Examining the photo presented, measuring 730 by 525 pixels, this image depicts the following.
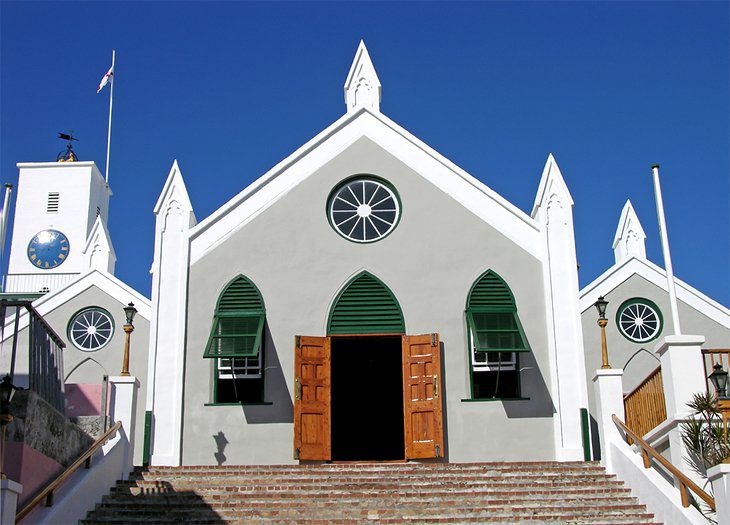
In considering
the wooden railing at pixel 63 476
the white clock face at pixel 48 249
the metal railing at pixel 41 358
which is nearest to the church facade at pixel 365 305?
the wooden railing at pixel 63 476

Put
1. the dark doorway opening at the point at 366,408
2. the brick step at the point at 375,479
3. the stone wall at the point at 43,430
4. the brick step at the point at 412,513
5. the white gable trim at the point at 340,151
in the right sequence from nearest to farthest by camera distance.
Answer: the stone wall at the point at 43,430 → the brick step at the point at 412,513 → the brick step at the point at 375,479 → the white gable trim at the point at 340,151 → the dark doorway opening at the point at 366,408

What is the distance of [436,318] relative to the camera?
20.1 meters

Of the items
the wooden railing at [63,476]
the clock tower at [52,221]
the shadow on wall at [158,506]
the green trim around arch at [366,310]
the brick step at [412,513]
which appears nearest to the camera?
the wooden railing at [63,476]

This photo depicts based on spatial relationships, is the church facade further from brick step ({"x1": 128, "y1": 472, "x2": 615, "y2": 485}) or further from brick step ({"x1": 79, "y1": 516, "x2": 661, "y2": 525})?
brick step ({"x1": 79, "y1": 516, "x2": 661, "y2": 525})

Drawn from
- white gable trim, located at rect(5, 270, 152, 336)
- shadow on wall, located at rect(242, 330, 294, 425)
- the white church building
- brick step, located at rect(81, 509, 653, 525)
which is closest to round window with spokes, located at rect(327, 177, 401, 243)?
the white church building

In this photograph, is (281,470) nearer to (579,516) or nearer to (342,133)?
(579,516)

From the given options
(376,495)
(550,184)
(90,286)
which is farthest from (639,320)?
(90,286)

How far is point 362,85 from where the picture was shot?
22453 millimetres

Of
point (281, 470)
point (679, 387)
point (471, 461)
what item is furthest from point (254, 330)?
point (679, 387)

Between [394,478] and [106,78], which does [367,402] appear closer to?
[394,478]

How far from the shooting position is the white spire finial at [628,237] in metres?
28.2

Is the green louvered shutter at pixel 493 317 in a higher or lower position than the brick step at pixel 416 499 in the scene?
higher

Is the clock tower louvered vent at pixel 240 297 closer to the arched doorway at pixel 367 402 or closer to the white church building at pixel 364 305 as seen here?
the white church building at pixel 364 305

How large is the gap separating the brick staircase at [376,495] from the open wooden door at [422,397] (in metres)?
1.43
